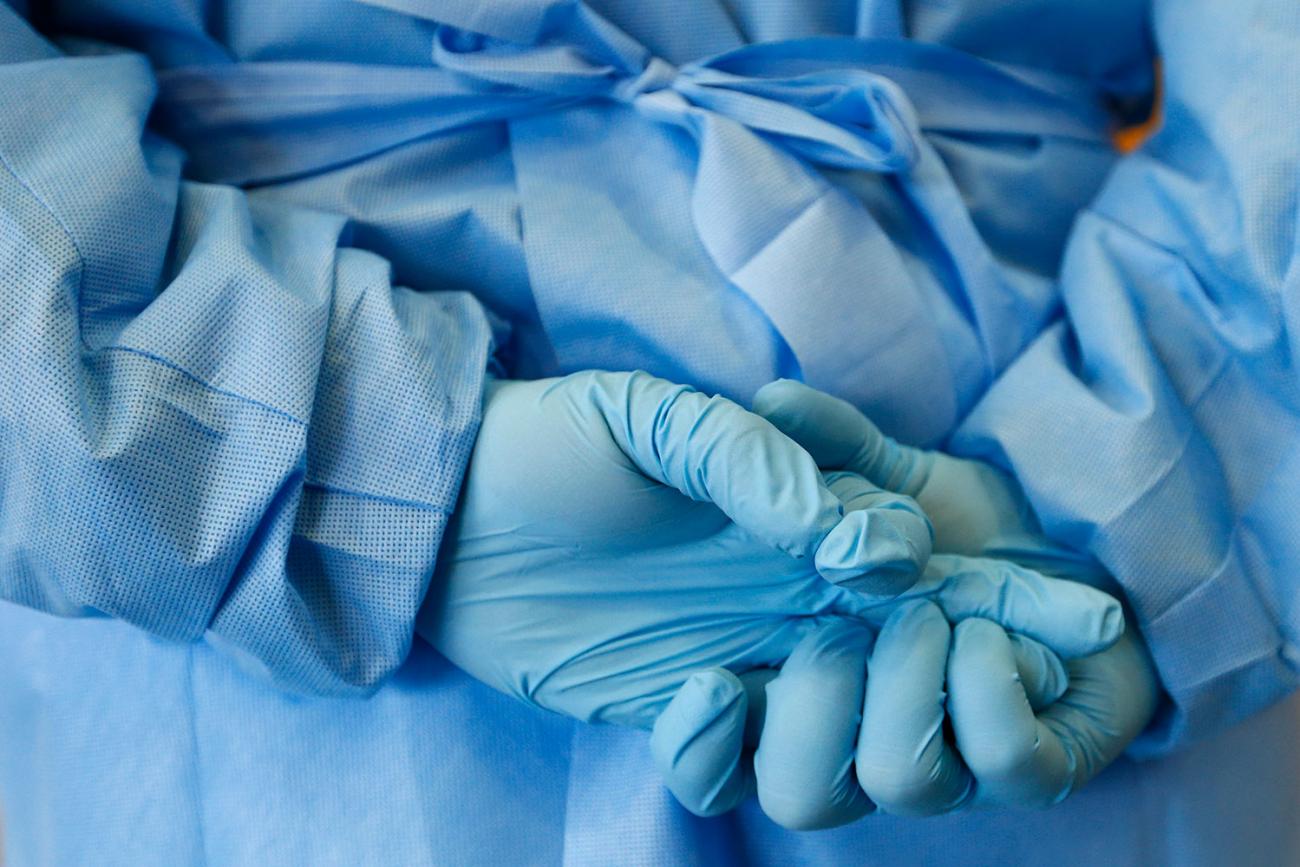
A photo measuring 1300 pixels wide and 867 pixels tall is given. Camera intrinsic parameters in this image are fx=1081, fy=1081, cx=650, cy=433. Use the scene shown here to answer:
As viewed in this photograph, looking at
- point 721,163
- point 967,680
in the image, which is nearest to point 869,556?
point 967,680

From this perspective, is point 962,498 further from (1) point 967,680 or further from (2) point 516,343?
(2) point 516,343

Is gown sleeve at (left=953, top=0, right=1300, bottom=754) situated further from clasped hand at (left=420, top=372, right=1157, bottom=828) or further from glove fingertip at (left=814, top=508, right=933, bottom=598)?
glove fingertip at (left=814, top=508, right=933, bottom=598)

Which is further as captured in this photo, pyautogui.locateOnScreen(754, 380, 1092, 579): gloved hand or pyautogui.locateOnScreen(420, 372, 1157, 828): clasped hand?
pyautogui.locateOnScreen(754, 380, 1092, 579): gloved hand

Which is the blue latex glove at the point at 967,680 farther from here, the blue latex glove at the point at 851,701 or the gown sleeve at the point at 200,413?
the gown sleeve at the point at 200,413

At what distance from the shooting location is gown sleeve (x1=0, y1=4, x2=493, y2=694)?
0.60 metres

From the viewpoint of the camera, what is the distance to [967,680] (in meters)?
0.63

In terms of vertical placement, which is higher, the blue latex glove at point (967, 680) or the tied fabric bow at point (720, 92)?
the tied fabric bow at point (720, 92)

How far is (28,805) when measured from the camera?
81 cm

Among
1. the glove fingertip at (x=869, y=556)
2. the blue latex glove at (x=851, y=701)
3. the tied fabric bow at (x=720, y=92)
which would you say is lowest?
the blue latex glove at (x=851, y=701)

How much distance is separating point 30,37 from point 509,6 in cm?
32

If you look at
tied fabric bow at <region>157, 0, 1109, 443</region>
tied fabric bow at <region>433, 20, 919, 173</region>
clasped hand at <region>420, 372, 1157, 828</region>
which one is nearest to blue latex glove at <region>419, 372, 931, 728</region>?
clasped hand at <region>420, 372, 1157, 828</region>

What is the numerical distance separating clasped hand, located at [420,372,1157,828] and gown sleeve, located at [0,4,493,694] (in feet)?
0.17

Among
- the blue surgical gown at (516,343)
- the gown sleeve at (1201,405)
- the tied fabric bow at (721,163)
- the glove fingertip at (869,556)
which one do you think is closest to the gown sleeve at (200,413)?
the blue surgical gown at (516,343)

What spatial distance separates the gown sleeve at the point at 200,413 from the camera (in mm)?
601
